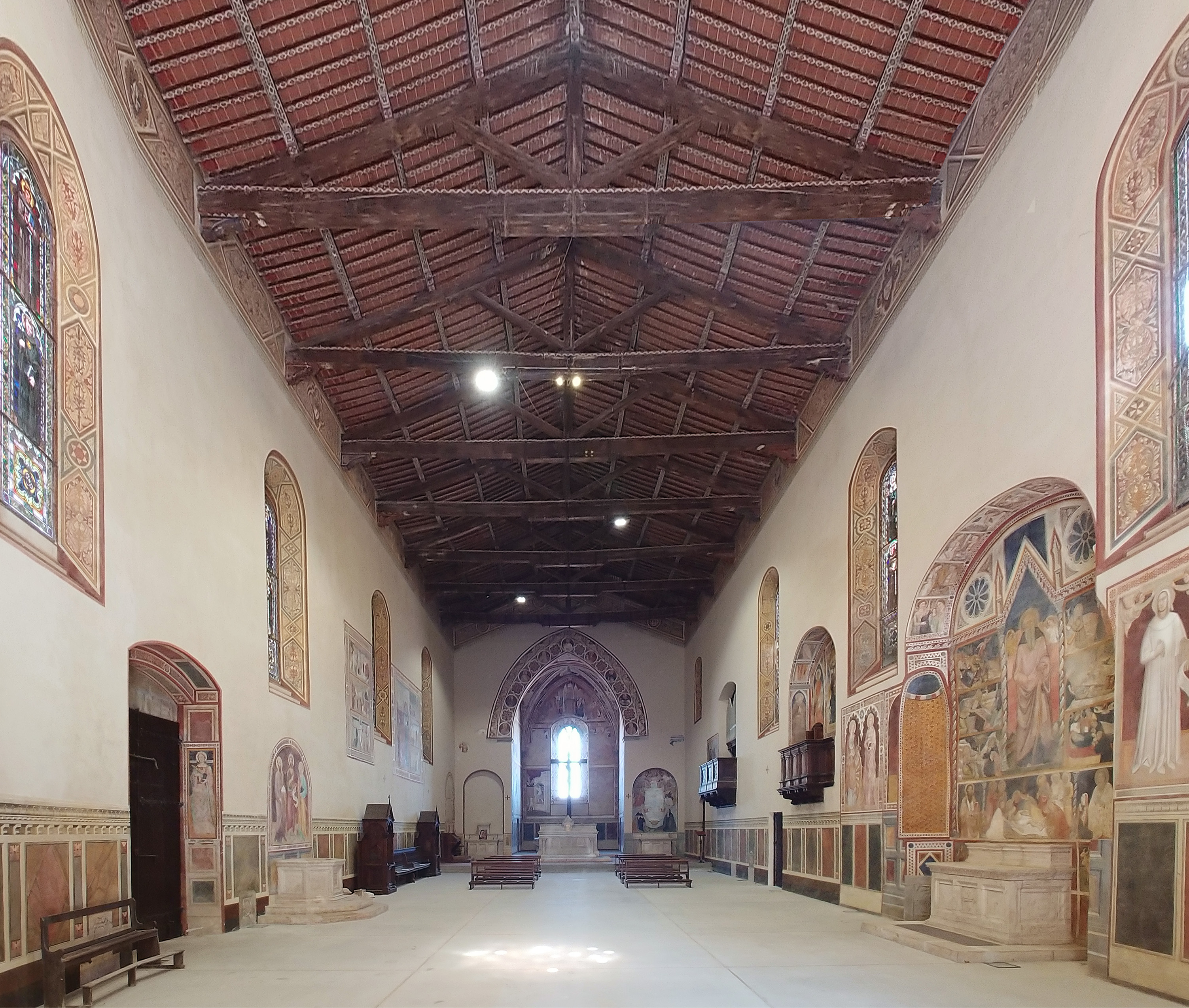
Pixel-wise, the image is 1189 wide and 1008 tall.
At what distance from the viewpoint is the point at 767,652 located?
71.1ft

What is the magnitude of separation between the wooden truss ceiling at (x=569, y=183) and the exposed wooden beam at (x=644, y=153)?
0.13ft

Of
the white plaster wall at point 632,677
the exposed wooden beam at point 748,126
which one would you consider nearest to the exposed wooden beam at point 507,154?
the exposed wooden beam at point 748,126

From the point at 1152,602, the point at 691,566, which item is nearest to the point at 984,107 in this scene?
the point at 1152,602

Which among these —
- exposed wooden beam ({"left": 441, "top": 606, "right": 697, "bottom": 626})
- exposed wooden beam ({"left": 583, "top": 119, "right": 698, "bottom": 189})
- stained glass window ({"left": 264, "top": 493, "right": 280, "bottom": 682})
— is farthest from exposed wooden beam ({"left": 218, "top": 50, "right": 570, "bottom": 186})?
exposed wooden beam ({"left": 441, "top": 606, "right": 697, "bottom": 626})

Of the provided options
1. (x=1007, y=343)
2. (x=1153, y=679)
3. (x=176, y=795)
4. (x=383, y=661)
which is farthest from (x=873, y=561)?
(x=383, y=661)

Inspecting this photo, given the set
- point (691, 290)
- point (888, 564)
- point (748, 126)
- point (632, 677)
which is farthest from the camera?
point (632, 677)

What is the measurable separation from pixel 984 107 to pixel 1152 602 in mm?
5448

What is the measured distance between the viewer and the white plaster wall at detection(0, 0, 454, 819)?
7617mm

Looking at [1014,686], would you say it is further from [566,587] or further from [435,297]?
[566,587]

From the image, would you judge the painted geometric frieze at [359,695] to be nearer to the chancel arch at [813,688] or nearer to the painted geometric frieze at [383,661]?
the painted geometric frieze at [383,661]

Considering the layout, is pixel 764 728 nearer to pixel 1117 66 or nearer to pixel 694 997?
pixel 694 997

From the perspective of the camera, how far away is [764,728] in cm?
2102

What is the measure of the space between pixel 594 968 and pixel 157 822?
16.5ft

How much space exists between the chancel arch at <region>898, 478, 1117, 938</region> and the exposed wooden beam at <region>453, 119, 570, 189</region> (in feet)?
18.2
